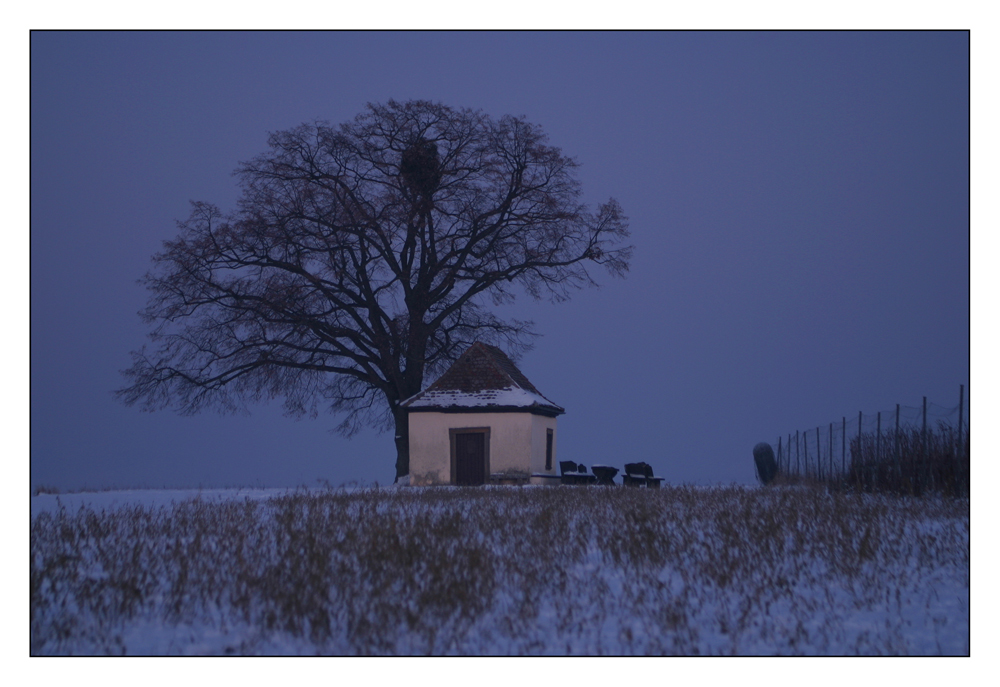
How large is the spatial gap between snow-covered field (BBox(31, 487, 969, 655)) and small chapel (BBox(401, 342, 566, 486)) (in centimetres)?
1431

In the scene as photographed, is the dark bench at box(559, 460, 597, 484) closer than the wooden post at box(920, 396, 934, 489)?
No

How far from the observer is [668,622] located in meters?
7.91

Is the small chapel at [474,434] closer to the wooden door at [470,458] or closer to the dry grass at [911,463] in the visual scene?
the wooden door at [470,458]

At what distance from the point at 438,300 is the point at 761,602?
22.1 meters

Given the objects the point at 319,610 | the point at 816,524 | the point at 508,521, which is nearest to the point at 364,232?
the point at 508,521

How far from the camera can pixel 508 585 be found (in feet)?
29.9

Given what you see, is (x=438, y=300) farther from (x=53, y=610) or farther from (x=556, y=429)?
(x=53, y=610)

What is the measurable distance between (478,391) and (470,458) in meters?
2.24

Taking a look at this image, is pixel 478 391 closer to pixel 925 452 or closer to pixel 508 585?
pixel 925 452

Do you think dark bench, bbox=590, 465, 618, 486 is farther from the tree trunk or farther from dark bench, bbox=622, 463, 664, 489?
the tree trunk

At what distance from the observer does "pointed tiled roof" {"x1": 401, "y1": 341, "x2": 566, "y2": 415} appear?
92.0 feet

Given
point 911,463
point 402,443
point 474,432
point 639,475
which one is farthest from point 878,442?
point 402,443

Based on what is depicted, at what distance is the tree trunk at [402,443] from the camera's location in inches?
1161

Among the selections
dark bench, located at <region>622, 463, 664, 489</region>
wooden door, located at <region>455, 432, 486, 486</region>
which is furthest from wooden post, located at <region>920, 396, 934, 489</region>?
wooden door, located at <region>455, 432, 486, 486</region>
